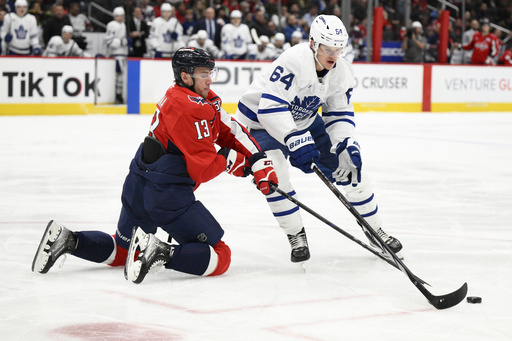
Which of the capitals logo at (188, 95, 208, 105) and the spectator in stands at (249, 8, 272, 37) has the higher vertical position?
the spectator in stands at (249, 8, 272, 37)

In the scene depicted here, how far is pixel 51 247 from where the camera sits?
10.4 ft

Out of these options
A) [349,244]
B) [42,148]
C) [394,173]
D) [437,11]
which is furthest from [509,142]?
[437,11]

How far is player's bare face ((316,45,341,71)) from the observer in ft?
11.4

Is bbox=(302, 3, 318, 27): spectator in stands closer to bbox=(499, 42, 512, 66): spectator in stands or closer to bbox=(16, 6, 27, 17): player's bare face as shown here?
bbox=(499, 42, 512, 66): spectator in stands

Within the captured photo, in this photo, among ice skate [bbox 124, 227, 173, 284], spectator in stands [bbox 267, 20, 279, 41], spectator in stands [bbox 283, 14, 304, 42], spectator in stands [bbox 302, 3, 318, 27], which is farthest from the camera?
spectator in stands [bbox 302, 3, 318, 27]

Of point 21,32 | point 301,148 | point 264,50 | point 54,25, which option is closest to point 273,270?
point 301,148

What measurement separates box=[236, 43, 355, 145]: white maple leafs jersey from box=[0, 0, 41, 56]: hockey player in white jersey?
335 inches

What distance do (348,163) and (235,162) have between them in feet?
1.78

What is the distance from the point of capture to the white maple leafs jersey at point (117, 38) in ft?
40.1

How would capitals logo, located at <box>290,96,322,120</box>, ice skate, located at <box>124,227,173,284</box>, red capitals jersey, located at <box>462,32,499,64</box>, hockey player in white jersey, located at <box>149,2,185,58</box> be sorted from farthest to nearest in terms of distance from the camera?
red capitals jersey, located at <box>462,32,499,64</box>
hockey player in white jersey, located at <box>149,2,185,58</box>
capitals logo, located at <box>290,96,322,120</box>
ice skate, located at <box>124,227,173,284</box>

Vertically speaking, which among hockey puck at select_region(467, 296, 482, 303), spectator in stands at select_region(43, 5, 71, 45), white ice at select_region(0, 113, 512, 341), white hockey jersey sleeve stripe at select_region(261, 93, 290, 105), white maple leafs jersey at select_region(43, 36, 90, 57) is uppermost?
spectator in stands at select_region(43, 5, 71, 45)

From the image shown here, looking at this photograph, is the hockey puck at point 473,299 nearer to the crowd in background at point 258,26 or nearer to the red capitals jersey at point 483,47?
the crowd in background at point 258,26

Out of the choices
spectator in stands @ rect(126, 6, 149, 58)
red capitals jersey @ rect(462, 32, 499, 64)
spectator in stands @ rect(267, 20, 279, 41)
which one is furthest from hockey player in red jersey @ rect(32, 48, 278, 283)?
red capitals jersey @ rect(462, 32, 499, 64)

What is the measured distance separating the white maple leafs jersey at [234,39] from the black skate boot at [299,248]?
9553mm
